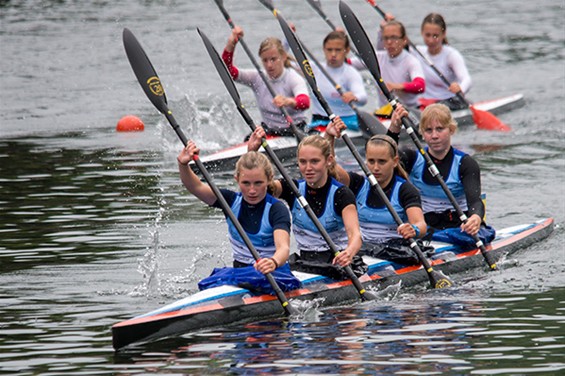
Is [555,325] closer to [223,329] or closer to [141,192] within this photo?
[223,329]

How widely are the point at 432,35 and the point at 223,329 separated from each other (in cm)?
1110

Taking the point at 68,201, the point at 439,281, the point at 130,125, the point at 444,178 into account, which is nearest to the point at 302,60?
the point at 444,178

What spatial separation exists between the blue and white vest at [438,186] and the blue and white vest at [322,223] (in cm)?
162

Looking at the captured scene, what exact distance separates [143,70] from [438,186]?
3.10 metres

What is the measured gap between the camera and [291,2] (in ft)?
108

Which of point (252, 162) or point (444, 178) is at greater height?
point (252, 162)

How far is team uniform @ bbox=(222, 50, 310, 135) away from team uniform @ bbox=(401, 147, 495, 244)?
15.2 ft

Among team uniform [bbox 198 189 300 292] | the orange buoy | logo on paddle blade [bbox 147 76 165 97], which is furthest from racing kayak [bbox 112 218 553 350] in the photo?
the orange buoy

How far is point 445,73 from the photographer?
778 inches

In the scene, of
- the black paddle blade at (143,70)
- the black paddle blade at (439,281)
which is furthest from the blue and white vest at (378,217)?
the black paddle blade at (143,70)

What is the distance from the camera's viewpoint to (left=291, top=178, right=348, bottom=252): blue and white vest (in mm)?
10078

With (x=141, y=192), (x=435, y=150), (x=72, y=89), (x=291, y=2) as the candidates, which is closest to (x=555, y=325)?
(x=435, y=150)

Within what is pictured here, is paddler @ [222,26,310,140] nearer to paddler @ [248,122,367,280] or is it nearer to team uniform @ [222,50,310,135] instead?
team uniform @ [222,50,310,135]

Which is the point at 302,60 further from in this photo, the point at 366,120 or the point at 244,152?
the point at 366,120
